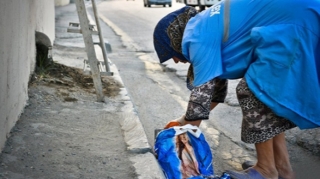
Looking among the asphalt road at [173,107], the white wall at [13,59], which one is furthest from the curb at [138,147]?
the white wall at [13,59]

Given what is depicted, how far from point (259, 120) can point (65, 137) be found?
1461 millimetres

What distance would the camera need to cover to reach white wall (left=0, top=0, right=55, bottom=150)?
3514 mm

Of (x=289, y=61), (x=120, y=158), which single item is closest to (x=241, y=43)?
(x=289, y=61)

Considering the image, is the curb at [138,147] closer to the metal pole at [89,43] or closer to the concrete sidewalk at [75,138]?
the concrete sidewalk at [75,138]

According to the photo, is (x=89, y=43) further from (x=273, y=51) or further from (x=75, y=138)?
(x=273, y=51)

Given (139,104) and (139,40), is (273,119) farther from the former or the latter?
(139,40)

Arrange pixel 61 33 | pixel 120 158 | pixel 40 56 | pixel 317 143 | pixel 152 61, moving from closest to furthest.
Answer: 1. pixel 120 158
2. pixel 317 143
3. pixel 40 56
4. pixel 152 61
5. pixel 61 33

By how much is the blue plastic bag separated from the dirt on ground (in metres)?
0.25

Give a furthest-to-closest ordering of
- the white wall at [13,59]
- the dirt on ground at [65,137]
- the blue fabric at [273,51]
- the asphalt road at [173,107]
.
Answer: the asphalt road at [173,107] < the white wall at [13,59] < the dirt on ground at [65,137] < the blue fabric at [273,51]

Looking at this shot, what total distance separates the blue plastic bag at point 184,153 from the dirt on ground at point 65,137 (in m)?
0.25

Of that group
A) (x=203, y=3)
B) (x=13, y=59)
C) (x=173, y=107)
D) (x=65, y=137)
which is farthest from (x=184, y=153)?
(x=203, y=3)

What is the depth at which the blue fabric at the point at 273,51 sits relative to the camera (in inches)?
120

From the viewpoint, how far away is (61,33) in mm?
10969

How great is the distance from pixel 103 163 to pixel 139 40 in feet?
28.4
